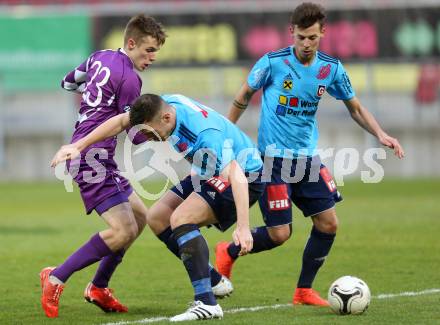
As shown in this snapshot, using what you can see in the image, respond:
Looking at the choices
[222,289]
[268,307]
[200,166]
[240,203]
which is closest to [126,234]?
[200,166]

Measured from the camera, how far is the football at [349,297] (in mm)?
7559

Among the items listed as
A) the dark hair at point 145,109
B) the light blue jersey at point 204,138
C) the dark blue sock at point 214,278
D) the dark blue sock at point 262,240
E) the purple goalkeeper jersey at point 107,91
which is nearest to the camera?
the dark hair at point 145,109

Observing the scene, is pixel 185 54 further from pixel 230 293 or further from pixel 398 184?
pixel 230 293

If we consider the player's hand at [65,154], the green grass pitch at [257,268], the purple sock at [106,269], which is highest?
the player's hand at [65,154]

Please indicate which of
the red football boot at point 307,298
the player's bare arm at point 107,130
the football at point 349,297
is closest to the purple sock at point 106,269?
the player's bare arm at point 107,130

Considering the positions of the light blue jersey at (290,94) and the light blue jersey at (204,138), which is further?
the light blue jersey at (290,94)

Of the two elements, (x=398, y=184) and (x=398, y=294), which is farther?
(x=398, y=184)

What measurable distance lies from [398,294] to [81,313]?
8.77 ft

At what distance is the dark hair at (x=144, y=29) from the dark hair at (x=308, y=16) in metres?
1.12

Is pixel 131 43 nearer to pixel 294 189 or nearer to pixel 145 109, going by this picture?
pixel 145 109

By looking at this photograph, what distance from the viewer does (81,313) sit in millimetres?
8117

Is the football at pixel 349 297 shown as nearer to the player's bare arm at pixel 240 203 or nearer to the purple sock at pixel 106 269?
the player's bare arm at pixel 240 203

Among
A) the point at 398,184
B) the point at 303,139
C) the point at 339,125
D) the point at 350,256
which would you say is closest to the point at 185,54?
the point at 339,125

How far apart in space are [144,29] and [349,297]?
260cm
